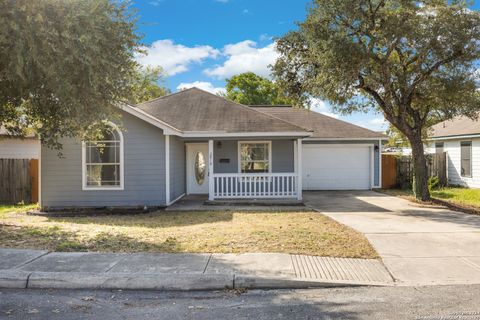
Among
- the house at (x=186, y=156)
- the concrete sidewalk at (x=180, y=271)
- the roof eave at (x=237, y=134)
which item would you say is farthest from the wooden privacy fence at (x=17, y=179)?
the concrete sidewalk at (x=180, y=271)

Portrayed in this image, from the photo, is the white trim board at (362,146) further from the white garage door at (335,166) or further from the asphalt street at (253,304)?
the asphalt street at (253,304)

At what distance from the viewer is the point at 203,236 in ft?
27.5

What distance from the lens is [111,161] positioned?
13.5m

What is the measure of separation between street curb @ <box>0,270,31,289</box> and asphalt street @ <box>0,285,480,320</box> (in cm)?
21

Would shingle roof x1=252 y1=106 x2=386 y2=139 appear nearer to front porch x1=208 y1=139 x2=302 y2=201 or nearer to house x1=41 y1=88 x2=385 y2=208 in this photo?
house x1=41 y1=88 x2=385 y2=208

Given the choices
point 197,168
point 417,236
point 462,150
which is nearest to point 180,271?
point 417,236

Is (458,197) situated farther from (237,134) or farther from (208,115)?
(208,115)

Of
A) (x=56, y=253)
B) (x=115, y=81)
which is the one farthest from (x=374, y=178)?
(x=56, y=253)

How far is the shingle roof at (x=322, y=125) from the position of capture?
782 inches

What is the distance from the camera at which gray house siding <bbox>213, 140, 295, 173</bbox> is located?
53.6 feet

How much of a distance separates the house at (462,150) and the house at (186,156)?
4719 mm

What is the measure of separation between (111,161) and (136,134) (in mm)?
1258

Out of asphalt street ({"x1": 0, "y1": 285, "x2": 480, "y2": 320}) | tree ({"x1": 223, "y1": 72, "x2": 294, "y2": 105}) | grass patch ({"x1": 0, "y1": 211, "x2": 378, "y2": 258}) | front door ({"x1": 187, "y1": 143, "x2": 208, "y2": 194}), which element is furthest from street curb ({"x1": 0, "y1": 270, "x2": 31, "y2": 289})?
tree ({"x1": 223, "y1": 72, "x2": 294, "y2": 105})

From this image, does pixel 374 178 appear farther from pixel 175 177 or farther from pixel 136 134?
pixel 136 134
